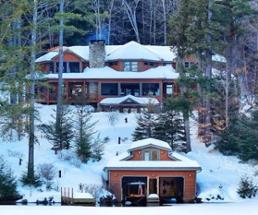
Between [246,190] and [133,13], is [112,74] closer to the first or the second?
[133,13]

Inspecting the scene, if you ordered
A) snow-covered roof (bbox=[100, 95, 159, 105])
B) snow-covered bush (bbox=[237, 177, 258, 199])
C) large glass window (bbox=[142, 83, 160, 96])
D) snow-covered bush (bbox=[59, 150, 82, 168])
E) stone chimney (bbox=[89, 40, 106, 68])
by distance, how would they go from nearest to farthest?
snow-covered bush (bbox=[237, 177, 258, 199])
snow-covered bush (bbox=[59, 150, 82, 168])
snow-covered roof (bbox=[100, 95, 159, 105])
large glass window (bbox=[142, 83, 160, 96])
stone chimney (bbox=[89, 40, 106, 68])

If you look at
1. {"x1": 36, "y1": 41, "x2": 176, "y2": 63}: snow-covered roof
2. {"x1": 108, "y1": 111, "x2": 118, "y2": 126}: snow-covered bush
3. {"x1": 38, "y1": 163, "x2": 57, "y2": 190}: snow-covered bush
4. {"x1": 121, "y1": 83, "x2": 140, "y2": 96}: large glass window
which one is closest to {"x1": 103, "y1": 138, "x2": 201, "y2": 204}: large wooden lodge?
{"x1": 38, "y1": 163, "x2": 57, "y2": 190}: snow-covered bush

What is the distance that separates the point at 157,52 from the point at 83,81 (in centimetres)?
744

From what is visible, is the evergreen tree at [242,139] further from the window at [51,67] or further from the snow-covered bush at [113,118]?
the window at [51,67]

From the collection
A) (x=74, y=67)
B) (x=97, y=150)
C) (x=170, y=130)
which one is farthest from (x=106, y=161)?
(x=74, y=67)

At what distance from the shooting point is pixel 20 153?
95.2ft

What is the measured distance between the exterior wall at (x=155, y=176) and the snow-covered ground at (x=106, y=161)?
541 millimetres

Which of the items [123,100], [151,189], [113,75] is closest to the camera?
[151,189]

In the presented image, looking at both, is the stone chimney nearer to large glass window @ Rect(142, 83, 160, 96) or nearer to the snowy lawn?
large glass window @ Rect(142, 83, 160, 96)

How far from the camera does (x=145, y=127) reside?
1246 inches

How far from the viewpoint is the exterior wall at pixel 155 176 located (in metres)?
26.4

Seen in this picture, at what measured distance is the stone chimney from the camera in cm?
4324

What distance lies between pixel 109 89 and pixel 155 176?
16833 millimetres

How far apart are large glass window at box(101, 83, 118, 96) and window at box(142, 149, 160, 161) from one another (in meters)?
15.7
